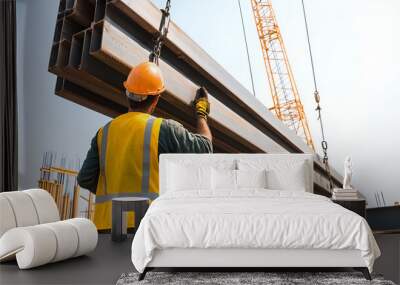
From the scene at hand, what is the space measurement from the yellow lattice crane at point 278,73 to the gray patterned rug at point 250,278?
1990 millimetres

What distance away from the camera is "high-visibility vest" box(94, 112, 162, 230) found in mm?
4043

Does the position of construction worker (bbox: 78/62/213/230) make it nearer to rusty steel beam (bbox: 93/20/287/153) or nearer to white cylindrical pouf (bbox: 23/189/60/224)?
rusty steel beam (bbox: 93/20/287/153)

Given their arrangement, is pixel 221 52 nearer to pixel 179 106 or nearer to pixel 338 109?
pixel 179 106

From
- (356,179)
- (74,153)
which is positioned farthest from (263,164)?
(74,153)

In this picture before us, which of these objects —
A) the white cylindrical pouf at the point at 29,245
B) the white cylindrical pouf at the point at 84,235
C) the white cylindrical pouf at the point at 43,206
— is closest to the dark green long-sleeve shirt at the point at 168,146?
the white cylindrical pouf at the point at 43,206

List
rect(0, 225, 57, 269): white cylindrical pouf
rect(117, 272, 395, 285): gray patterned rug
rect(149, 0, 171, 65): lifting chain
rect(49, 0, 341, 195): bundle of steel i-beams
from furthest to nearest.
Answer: rect(149, 0, 171, 65): lifting chain, rect(49, 0, 341, 195): bundle of steel i-beams, rect(0, 225, 57, 269): white cylindrical pouf, rect(117, 272, 395, 285): gray patterned rug

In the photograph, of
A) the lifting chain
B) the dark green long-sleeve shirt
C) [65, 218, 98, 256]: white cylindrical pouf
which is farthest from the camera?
the lifting chain

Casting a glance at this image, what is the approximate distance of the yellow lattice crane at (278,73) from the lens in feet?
15.9

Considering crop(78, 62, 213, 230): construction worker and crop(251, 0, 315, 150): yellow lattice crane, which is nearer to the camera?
crop(78, 62, 213, 230): construction worker

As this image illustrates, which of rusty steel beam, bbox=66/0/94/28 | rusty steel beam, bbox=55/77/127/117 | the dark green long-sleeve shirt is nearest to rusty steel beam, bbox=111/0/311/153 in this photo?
rusty steel beam, bbox=66/0/94/28

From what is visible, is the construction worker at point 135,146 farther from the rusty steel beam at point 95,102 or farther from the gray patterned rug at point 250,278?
the gray patterned rug at point 250,278

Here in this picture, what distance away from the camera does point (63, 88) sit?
14.5 feet

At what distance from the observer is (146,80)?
410cm

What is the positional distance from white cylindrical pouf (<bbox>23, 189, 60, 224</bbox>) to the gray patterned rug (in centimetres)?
84
